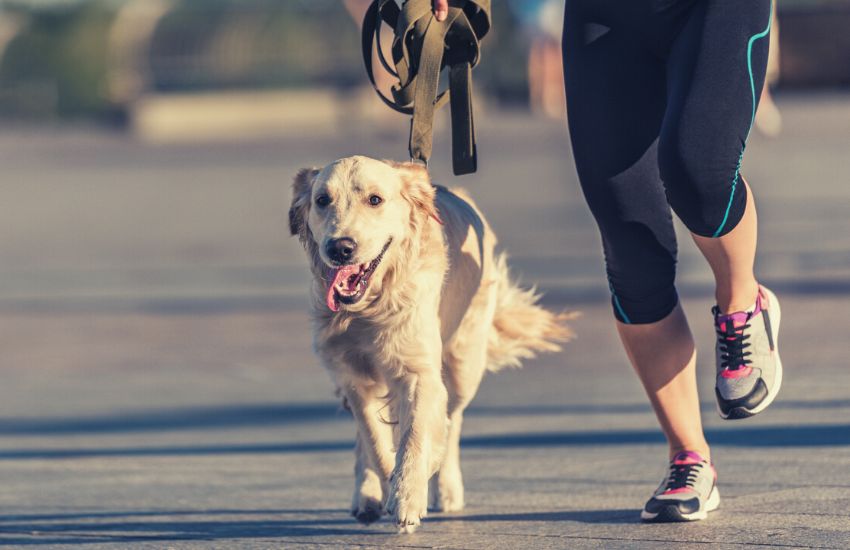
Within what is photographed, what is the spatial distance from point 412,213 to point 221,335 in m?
4.94

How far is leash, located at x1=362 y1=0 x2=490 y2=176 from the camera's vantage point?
4.71 meters

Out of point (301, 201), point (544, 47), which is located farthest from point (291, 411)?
point (544, 47)

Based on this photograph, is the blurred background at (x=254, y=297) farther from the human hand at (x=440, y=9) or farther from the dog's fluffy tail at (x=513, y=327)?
the human hand at (x=440, y=9)

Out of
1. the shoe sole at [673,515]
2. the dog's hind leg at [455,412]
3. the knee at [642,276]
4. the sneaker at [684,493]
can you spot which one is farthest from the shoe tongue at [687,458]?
the dog's hind leg at [455,412]

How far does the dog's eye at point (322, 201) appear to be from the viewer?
437cm

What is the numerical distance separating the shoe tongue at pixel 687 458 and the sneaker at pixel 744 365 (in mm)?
200

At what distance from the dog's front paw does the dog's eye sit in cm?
82

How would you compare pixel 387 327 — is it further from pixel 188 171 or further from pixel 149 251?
pixel 188 171

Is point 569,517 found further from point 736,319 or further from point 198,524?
point 198,524

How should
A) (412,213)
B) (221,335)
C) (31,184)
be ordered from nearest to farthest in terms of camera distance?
(412,213) → (221,335) → (31,184)

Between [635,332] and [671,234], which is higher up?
[671,234]

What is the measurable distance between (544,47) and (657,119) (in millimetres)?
24546

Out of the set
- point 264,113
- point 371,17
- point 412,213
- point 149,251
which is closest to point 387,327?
point 412,213

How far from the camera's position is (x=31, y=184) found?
2356cm
